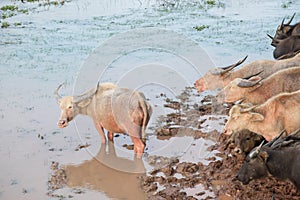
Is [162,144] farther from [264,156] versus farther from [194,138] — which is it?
[264,156]

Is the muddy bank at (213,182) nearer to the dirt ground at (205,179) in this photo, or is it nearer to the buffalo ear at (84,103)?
the dirt ground at (205,179)

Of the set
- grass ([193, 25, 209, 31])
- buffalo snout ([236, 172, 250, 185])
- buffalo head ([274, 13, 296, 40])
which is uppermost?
buffalo head ([274, 13, 296, 40])

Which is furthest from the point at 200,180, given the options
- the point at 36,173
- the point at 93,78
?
the point at 93,78

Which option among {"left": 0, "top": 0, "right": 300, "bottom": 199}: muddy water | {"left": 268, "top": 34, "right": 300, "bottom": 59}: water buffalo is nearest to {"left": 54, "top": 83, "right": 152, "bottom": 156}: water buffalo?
{"left": 0, "top": 0, "right": 300, "bottom": 199}: muddy water

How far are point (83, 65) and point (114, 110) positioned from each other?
4.28 m

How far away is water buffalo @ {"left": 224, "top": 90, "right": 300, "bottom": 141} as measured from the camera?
204 inches

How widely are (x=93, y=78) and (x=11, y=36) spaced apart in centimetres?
499

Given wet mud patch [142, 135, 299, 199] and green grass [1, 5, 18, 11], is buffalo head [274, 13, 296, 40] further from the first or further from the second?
green grass [1, 5, 18, 11]

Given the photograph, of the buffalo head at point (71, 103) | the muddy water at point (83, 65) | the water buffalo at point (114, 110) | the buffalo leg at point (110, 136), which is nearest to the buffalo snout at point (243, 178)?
the muddy water at point (83, 65)

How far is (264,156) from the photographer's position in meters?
4.73

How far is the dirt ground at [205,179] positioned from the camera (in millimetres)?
4820

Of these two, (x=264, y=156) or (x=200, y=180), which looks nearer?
(x=264, y=156)

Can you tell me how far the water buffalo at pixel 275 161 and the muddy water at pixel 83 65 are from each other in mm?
947

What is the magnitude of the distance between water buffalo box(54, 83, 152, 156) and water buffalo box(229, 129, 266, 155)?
44.4 inches
